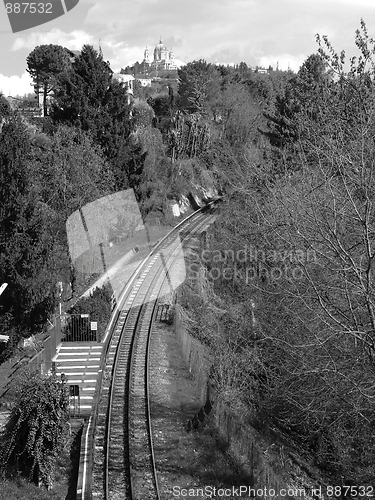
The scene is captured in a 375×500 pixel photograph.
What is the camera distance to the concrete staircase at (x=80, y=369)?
37.1ft

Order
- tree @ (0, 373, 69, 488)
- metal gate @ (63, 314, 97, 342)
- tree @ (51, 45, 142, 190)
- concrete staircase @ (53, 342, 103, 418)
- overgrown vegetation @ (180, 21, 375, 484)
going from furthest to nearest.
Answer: tree @ (51, 45, 142, 190)
metal gate @ (63, 314, 97, 342)
concrete staircase @ (53, 342, 103, 418)
tree @ (0, 373, 69, 488)
overgrown vegetation @ (180, 21, 375, 484)

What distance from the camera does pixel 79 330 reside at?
1592 cm

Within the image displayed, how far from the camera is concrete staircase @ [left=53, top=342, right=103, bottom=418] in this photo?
11305mm

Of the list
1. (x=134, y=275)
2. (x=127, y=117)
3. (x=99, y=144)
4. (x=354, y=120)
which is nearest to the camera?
(x=354, y=120)

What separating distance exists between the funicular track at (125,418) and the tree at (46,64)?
879 inches

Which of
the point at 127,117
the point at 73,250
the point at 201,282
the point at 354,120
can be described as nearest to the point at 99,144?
the point at 127,117

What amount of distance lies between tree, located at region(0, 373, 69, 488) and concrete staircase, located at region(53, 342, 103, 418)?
5.38 ft

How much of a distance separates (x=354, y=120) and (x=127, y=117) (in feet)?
74.1

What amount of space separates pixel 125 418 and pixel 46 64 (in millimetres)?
31730

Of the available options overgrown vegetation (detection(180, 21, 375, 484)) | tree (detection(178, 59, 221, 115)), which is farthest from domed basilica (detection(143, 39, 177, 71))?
overgrown vegetation (detection(180, 21, 375, 484))

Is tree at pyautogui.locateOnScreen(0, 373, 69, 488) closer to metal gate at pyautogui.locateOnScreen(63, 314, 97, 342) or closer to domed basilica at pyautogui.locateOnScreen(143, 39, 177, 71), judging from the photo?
metal gate at pyautogui.locateOnScreen(63, 314, 97, 342)

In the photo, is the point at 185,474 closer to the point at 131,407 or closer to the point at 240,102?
the point at 131,407

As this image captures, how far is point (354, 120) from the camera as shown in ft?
20.0

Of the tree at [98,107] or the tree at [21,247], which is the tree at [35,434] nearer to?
the tree at [21,247]
